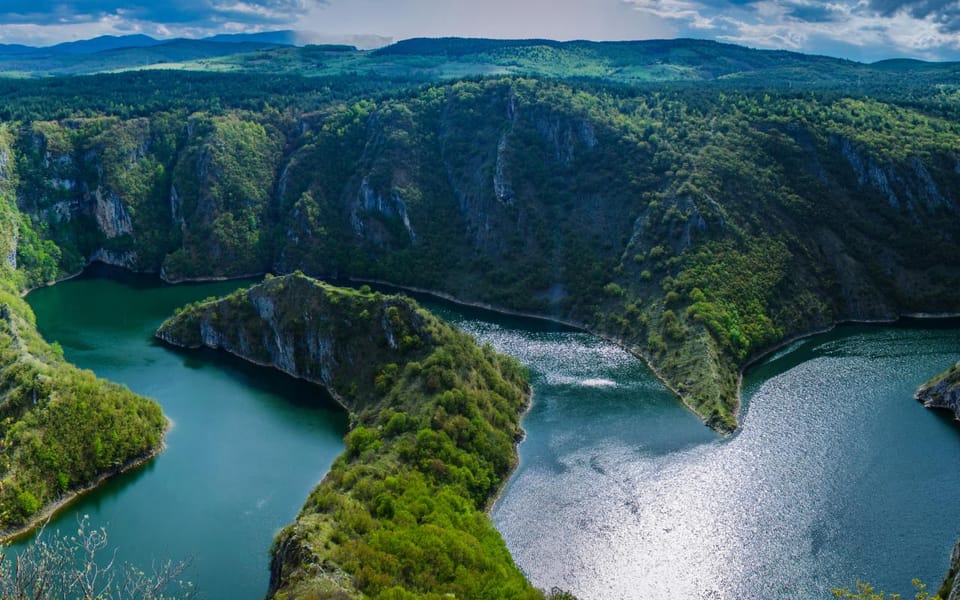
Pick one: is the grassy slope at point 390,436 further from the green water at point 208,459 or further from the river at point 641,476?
the green water at point 208,459

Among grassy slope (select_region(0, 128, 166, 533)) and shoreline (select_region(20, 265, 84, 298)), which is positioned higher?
grassy slope (select_region(0, 128, 166, 533))

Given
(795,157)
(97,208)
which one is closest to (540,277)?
(795,157)

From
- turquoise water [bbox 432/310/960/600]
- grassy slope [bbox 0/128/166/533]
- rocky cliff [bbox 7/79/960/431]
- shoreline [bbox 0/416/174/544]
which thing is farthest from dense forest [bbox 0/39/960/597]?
turquoise water [bbox 432/310/960/600]

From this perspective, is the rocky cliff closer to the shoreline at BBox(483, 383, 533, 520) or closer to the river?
the river

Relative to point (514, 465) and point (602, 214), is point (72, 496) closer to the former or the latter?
point (514, 465)

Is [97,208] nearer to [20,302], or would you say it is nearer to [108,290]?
[108,290]

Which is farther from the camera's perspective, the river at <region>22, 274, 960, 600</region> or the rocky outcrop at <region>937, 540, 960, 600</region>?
the river at <region>22, 274, 960, 600</region>

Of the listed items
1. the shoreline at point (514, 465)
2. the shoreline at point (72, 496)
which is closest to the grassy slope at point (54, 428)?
the shoreline at point (72, 496)
